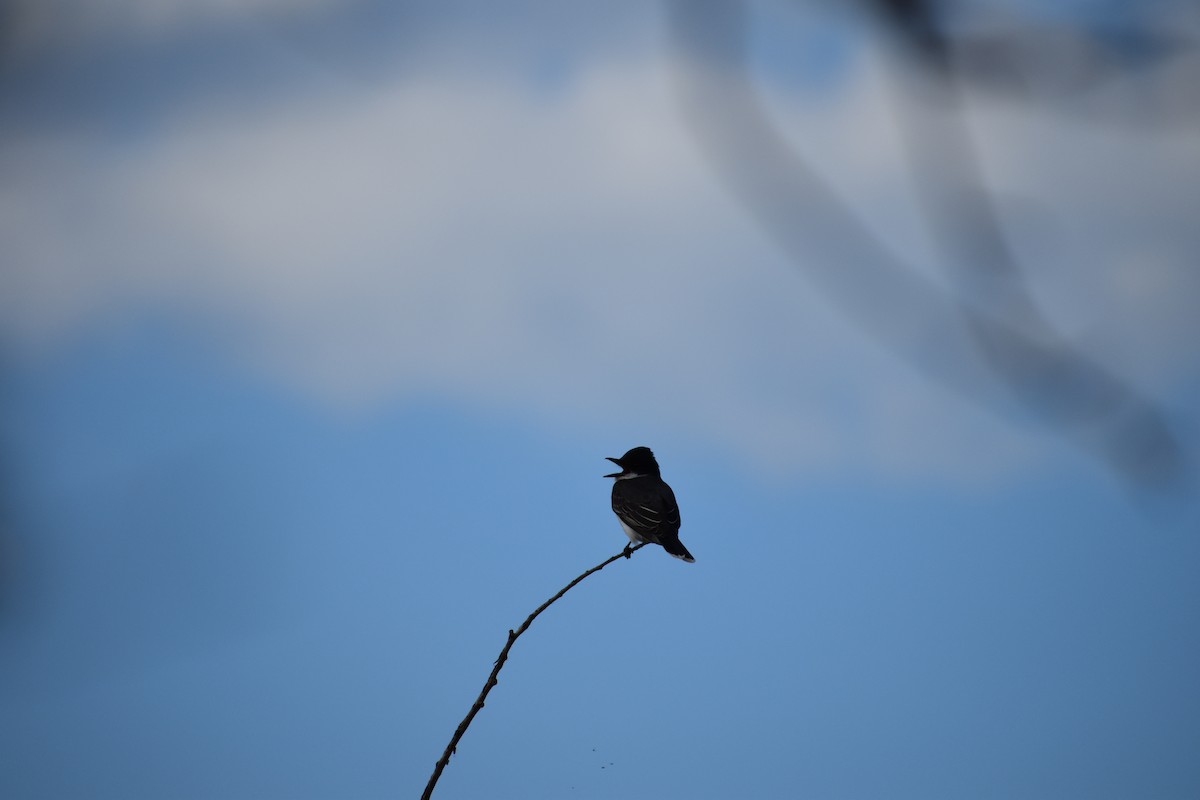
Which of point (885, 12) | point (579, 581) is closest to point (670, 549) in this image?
point (579, 581)

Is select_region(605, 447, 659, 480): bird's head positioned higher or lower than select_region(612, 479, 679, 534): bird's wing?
higher

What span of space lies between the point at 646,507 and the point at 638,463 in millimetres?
1916

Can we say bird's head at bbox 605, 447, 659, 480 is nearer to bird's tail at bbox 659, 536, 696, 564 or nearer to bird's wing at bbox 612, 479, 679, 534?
bird's wing at bbox 612, 479, 679, 534

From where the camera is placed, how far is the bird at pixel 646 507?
39.7 feet

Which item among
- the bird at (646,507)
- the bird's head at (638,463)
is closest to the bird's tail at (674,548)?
the bird at (646,507)

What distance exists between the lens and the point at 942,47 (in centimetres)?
157

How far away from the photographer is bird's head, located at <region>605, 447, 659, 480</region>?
47.4ft

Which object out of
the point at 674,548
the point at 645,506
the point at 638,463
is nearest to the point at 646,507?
the point at 645,506

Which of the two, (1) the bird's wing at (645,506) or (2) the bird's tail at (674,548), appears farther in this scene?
(1) the bird's wing at (645,506)

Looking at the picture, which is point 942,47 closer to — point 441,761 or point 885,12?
point 885,12

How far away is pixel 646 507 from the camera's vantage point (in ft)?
41.6

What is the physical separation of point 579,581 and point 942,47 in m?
3.33

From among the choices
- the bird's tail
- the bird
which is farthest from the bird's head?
the bird's tail

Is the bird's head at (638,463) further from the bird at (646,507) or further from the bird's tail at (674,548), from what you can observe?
the bird's tail at (674,548)
